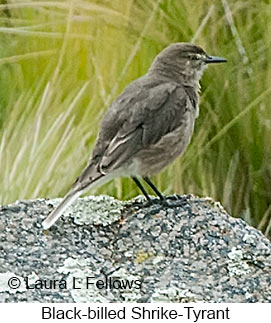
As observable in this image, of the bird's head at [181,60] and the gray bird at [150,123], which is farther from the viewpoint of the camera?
the bird's head at [181,60]

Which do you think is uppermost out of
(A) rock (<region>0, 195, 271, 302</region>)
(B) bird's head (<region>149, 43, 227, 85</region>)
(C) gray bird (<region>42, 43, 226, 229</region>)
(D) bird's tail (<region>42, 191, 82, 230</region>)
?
(B) bird's head (<region>149, 43, 227, 85</region>)

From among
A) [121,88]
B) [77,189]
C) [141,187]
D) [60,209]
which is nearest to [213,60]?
[121,88]

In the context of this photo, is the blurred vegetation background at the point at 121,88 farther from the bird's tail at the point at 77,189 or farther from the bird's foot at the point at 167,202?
the bird's tail at the point at 77,189

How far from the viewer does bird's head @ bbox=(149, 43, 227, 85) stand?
17.9ft

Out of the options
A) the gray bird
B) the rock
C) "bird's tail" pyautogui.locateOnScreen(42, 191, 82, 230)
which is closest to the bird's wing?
the gray bird

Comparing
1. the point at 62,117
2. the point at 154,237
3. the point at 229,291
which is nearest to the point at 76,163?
the point at 62,117

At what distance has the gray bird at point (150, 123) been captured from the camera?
5172 millimetres

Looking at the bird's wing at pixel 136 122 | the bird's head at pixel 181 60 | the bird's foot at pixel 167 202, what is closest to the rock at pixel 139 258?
the bird's foot at pixel 167 202

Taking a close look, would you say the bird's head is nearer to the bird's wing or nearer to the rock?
the bird's wing

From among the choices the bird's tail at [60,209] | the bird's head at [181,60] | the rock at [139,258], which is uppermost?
the bird's head at [181,60]

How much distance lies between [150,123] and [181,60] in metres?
0.36

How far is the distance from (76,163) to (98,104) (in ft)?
0.93

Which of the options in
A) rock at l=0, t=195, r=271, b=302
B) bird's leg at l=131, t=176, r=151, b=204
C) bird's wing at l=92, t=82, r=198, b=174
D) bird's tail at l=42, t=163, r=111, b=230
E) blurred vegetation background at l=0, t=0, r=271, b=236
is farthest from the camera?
blurred vegetation background at l=0, t=0, r=271, b=236

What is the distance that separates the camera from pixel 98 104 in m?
5.51
